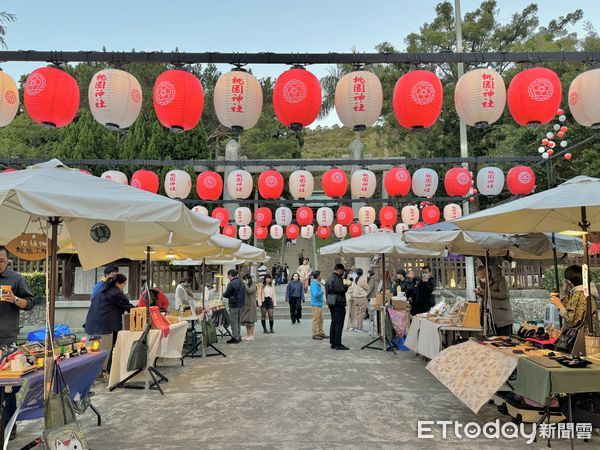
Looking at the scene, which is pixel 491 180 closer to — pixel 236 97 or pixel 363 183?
pixel 363 183

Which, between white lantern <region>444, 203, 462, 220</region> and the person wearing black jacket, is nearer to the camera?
the person wearing black jacket

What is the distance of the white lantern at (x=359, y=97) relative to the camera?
6953mm

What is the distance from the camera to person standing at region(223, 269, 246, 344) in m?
10.7

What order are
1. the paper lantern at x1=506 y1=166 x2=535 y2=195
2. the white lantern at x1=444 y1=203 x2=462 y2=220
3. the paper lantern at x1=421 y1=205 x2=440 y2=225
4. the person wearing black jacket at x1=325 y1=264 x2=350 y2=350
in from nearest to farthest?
the person wearing black jacket at x1=325 y1=264 x2=350 y2=350 → the paper lantern at x1=506 y1=166 x2=535 y2=195 → the white lantern at x1=444 y1=203 x2=462 y2=220 → the paper lantern at x1=421 y1=205 x2=440 y2=225

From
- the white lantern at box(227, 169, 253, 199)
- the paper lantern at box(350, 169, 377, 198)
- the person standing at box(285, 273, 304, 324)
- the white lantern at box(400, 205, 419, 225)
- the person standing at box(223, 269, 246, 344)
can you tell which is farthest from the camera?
the white lantern at box(400, 205, 419, 225)

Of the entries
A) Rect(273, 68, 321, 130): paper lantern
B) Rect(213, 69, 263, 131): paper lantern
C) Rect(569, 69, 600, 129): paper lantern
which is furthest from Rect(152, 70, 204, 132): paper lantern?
Rect(569, 69, 600, 129): paper lantern

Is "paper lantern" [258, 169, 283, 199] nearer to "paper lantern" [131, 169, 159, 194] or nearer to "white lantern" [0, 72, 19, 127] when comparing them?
"paper lantern" [131, 169, 159, 194]

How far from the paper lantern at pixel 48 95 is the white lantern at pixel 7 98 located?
491 millimetres

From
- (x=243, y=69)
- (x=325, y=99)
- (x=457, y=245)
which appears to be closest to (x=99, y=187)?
(x=243, y=69)

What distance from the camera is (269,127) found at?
2930 cm

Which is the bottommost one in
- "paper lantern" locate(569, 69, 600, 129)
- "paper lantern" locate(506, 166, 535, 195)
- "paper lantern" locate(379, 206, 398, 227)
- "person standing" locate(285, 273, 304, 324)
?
"person standing" locate(285, 273, 304, 324)

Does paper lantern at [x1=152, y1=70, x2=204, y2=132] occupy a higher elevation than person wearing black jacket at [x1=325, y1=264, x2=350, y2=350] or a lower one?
higher

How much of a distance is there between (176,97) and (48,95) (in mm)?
1886

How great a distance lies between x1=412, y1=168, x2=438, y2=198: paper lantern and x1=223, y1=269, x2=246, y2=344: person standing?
6131 millimetres
